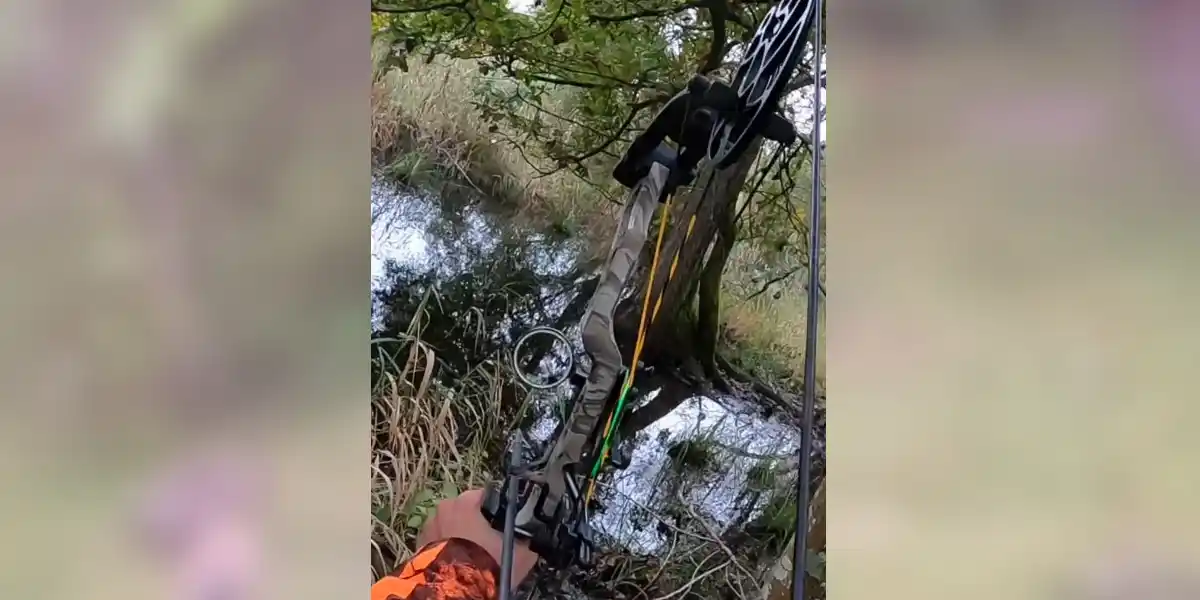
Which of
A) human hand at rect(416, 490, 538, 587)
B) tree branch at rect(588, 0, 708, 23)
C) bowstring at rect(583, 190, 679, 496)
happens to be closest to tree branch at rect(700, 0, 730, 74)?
tree branch at rect(588, 0, 708, 23)

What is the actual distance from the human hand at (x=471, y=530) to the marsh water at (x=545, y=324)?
0.10 m

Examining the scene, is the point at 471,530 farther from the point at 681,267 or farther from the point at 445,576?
the point at 681,267

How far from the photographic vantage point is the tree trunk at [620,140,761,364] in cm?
93

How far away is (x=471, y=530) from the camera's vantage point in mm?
927

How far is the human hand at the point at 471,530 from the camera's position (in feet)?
3.01

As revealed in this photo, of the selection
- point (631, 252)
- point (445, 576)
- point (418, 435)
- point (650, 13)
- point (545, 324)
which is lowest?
point (445, 576)

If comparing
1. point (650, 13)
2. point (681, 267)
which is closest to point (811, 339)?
point (681, 267)

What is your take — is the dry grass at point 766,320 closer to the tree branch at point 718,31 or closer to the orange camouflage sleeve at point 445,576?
the tree branch at point 718,31

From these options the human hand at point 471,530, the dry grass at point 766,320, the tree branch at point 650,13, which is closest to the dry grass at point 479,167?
the dry grass at point 766,320

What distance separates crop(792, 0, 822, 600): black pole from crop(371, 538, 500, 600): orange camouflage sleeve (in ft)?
1.21

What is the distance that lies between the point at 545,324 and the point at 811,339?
322 mm

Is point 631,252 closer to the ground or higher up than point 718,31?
closer to the ground
